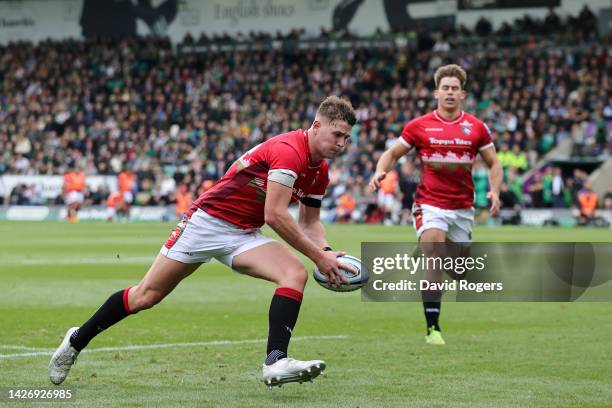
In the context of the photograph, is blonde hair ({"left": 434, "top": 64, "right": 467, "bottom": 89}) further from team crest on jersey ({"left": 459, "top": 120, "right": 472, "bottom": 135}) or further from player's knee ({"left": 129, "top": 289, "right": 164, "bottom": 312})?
player's knee ({"left": 129, "top": 289, "right": 164, "bottom": 312})

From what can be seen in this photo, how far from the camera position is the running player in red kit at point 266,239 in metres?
6.62

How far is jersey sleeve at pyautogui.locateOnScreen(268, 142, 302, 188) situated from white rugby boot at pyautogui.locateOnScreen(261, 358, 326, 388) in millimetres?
1076

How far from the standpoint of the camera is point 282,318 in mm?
6719

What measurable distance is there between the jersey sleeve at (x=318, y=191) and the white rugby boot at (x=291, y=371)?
128 cm

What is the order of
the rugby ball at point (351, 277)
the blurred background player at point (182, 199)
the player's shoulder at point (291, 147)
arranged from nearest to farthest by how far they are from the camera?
the player's shoulder at point (291, 147)
the rugby ball at point (351, 277)
the blurred background player at point (182, 199)

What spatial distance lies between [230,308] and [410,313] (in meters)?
2.08

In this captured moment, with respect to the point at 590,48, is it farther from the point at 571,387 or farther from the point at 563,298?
the point at 571,387

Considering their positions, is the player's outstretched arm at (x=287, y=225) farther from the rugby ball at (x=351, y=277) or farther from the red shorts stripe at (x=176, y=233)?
the red shorts stripe at (x=176, y=233)

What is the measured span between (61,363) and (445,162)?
447cm

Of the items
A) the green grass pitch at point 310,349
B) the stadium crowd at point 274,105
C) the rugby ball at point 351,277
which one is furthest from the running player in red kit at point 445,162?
the stadium crowd at point 274,105

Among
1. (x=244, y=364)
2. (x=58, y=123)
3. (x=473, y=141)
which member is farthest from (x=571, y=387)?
(x=58, y=123)

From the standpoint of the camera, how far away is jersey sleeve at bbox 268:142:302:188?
6602 millimetres

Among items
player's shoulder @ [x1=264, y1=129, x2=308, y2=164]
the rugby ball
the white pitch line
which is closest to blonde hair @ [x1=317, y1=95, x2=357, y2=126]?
player's shoulder @ [x1=264, y1=129, x2=308, y2=164]

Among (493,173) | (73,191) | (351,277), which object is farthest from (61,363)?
(73,191)
